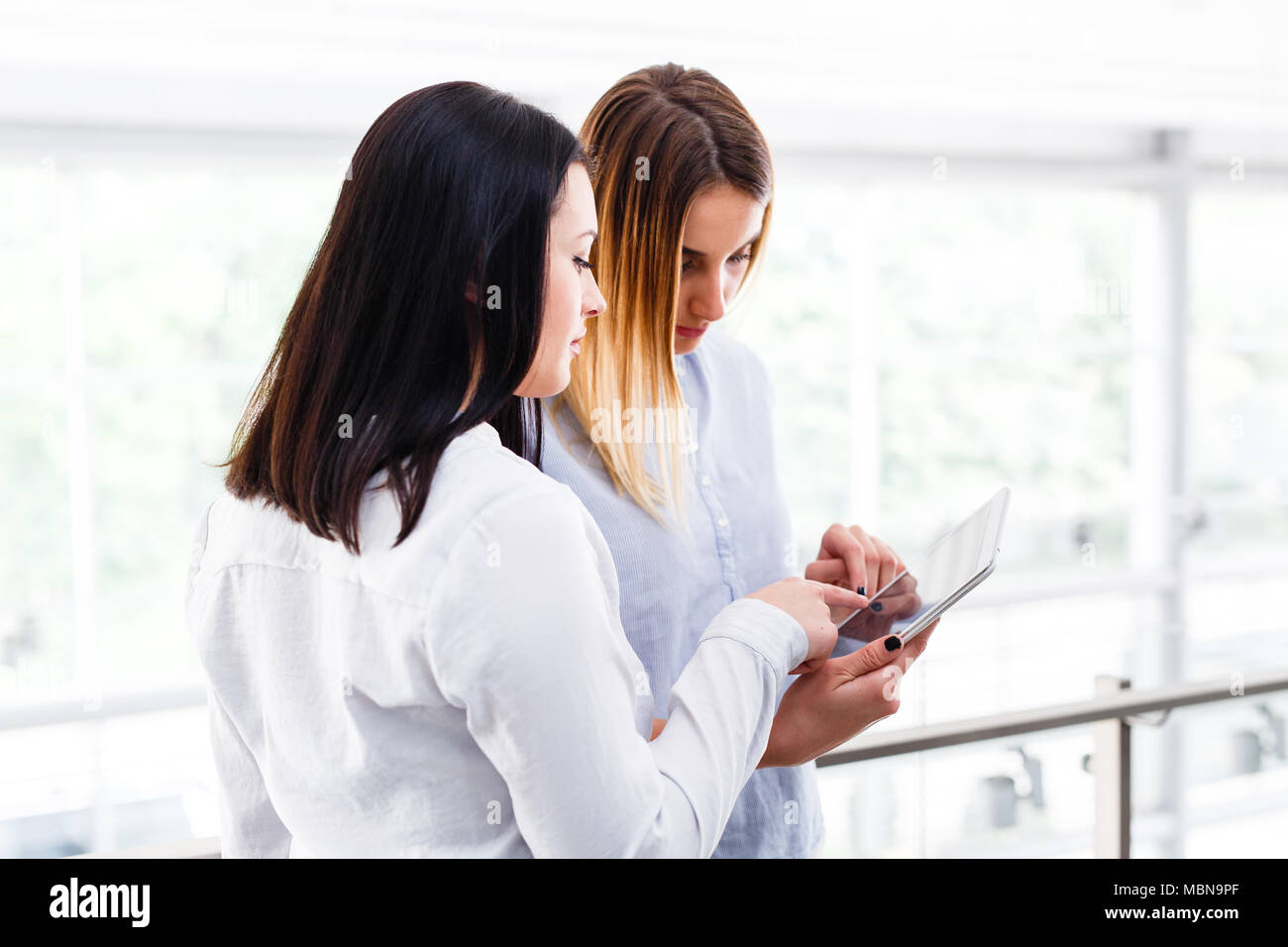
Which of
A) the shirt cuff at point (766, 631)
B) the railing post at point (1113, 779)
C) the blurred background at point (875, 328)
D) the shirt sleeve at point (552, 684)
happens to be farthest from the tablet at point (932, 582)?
the blurred background at point (875, 328)

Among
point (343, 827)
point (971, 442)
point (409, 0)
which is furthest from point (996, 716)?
point (971, 442)

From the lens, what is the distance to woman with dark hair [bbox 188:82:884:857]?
24.0 inches

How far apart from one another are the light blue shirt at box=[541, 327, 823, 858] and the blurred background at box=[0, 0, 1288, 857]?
0.57m

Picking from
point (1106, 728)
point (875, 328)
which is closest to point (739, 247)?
point (1106, 728)

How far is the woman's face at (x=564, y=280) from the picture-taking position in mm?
725

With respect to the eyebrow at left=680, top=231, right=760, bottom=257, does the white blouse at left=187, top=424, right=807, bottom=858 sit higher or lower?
lower

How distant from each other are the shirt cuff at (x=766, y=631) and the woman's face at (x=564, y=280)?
0.21 meters

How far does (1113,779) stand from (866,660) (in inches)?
26.3

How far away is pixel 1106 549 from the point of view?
6699mm

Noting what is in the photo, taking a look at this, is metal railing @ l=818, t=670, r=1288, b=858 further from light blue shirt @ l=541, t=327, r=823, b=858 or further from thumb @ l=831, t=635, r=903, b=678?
thumb @ l=831, t=635, r=903, b=678

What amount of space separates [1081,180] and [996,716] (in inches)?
219

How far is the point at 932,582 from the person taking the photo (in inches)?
39.1

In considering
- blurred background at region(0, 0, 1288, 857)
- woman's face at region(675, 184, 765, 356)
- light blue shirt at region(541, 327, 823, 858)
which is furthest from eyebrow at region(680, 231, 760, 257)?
blurred background at region(0, 0, 1288, 857)
